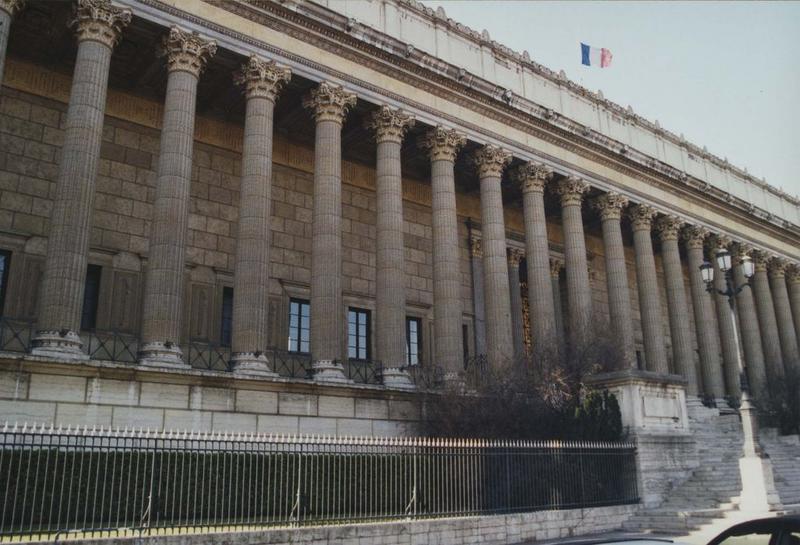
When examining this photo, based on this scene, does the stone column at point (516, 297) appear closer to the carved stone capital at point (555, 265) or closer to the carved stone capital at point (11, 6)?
the carved stone capital at point (555, 265)

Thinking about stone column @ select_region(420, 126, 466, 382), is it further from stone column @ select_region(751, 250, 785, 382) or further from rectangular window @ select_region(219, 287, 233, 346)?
stone column @ select_region(751, 250, 785, 382)

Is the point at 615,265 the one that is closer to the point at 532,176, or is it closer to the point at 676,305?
the point at 676,305

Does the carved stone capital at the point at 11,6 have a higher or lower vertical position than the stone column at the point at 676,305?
higher

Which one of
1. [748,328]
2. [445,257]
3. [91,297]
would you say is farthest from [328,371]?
[748,328]

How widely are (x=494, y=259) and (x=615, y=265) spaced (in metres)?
8.41

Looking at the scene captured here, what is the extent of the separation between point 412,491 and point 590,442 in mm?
6072

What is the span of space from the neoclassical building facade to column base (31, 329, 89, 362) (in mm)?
52

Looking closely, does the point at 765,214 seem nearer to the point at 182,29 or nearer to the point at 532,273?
the point at 532,273

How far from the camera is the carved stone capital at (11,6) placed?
63.5ft

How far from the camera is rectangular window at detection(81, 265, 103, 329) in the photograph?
24016mm

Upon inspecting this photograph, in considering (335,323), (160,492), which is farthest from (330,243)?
(160,492)

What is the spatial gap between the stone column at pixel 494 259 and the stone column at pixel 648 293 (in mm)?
9496

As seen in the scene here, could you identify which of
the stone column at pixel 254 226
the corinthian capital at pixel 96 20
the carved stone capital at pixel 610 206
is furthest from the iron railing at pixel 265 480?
the carved stone capital at pixel 610 206

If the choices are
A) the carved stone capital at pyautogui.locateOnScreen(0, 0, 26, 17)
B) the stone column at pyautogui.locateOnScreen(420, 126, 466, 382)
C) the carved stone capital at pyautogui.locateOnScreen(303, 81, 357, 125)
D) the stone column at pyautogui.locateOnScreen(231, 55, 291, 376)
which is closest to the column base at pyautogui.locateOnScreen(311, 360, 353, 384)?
the stone column at pyautogui.locateOnScreen(231, 55, 291, 376)
